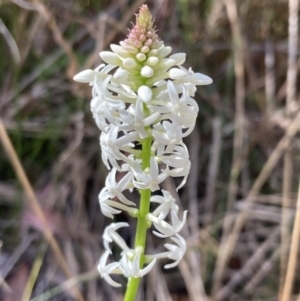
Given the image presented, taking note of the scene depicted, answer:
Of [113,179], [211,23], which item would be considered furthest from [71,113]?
[113,179]

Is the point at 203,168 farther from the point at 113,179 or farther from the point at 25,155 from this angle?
the point at 113,179

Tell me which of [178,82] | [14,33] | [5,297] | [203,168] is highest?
[14,33]

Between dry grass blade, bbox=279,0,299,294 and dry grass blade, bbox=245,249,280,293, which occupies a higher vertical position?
dry grass blade, bbox=279,0,299,294

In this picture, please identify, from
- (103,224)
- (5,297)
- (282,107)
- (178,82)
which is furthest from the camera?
(282,107)

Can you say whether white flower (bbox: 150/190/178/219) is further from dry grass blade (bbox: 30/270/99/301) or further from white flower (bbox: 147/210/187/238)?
dry grass blade (bbox: 30/270/99/301)

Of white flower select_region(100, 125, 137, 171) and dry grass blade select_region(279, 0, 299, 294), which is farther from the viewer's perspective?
dry grass blade select_region(279, 0, 299, 294)

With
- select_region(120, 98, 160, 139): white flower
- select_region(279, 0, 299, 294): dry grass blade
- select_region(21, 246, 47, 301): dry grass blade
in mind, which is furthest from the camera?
select_region(279, 0, 299, 294): dry grass blade

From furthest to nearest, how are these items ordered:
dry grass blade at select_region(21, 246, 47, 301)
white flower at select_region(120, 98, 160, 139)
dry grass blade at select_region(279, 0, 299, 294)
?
dry grass blade at select_region(279, 0, 299, 294) → dry grass blade at select_region(21, 246, 47, 301) → white flower at select_region(120, 98, 160, 139)

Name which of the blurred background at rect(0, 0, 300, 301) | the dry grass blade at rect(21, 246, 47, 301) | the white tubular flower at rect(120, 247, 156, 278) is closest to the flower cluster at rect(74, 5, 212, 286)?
the white tubular flower at rect(120, 247, 156, 278)

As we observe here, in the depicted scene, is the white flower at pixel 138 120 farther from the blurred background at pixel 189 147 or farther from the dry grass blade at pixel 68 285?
the blurred background at pixel 189 147
